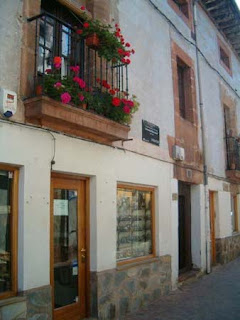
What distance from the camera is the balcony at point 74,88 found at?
16.3 ft

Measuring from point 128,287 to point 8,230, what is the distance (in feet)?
8.64

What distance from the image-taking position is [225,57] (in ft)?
46.0

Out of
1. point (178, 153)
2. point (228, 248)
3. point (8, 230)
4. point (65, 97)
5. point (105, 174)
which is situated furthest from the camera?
point (228, 248)

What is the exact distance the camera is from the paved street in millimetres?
6340

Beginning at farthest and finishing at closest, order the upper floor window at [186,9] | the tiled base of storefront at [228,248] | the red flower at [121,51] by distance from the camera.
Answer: the tiled base of storefront at [228,248] → the upper floor window at [186,9] → the red flower at [121,51]

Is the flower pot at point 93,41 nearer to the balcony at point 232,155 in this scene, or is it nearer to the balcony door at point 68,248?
the balcony door at point 68,248

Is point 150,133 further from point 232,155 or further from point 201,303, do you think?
point 232,155

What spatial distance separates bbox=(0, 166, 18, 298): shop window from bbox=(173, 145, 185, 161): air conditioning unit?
14.7 ft

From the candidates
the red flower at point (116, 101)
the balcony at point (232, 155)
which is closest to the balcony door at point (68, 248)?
the red flower at point (116, 101)

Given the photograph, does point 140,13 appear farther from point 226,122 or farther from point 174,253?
point 226,122

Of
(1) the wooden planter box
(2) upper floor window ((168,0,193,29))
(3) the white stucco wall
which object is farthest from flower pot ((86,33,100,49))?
(2) upper floor window ((168,0,193,29))

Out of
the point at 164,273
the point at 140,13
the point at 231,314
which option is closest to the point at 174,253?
the point at 164,273

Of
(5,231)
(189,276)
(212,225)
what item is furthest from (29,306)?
(212,225)

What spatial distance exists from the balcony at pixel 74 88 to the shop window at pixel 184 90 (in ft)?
11.0
